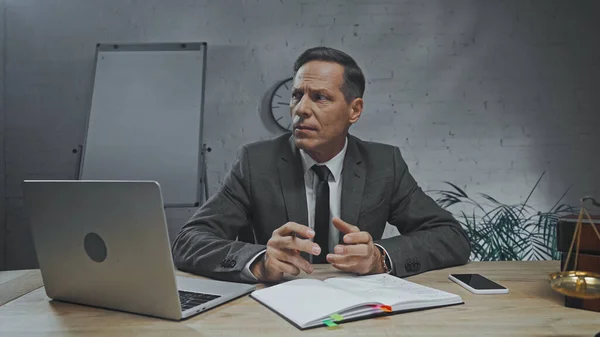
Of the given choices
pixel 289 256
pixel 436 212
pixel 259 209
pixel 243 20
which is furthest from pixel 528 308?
pixel 243 20

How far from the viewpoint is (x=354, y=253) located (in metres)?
1.25

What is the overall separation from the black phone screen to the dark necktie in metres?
0.55

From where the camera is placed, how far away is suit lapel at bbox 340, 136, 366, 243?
173 centimetres

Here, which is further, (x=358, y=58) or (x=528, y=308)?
(x=358, y=58)

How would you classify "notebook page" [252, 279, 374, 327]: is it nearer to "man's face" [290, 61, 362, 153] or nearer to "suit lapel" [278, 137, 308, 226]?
"suit lapel" [278, 137, 308, 226]

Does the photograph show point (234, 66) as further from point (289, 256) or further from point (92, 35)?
point (289, 256)

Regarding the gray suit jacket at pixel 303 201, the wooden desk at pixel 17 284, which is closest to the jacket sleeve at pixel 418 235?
the gray suit jacket at pixel 303 201

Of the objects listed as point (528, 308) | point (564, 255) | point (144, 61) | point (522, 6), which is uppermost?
point (522, 6)

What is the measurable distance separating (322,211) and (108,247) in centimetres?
90

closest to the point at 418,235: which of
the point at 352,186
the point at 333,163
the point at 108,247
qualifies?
the point at 352,186

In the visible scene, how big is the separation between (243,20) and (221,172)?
3.47 feet

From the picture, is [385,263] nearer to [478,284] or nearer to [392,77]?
[478,284]

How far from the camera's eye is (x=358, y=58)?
3.64 meters

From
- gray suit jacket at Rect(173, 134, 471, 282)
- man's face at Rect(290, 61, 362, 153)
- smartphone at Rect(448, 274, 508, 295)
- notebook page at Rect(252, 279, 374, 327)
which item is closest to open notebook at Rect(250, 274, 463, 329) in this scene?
notebook page at Rect(252, 279, 374, 327)
